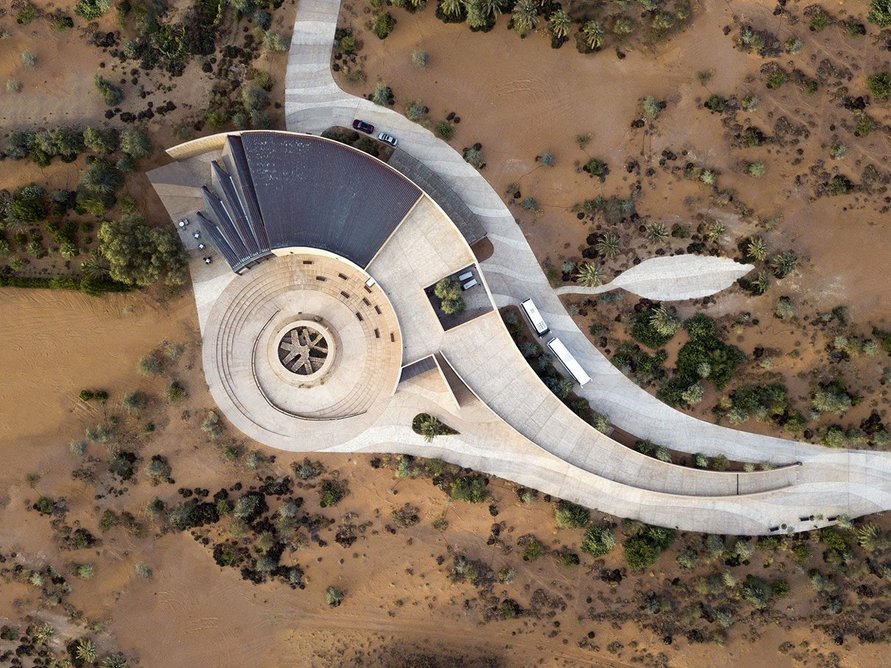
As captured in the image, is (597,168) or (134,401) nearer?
(134,401)

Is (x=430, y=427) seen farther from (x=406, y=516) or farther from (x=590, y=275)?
(x=590, y=275)

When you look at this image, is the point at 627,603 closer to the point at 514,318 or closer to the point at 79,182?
the point at 514,318

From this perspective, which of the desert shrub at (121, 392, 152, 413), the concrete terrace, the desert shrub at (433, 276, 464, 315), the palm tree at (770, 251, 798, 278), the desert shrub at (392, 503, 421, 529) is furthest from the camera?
the concrete terrace

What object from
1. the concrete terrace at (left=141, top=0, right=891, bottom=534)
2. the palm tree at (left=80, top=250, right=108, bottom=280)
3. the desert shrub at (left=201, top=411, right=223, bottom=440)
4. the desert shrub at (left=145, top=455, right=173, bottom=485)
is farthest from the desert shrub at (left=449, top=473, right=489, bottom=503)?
the palm tree at (left=80, top=250, right=108, bottom=280)

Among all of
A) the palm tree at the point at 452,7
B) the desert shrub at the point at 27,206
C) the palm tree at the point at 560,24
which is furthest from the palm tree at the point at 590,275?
the desert shrub at the point at 27,206

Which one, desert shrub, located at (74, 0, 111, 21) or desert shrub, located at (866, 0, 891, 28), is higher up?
desert shrub, located at (866, 0, 891, 28)

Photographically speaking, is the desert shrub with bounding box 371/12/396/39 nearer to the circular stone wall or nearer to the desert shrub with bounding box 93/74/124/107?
the circular stone wall

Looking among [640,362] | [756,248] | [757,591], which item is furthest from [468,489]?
[756,248]
